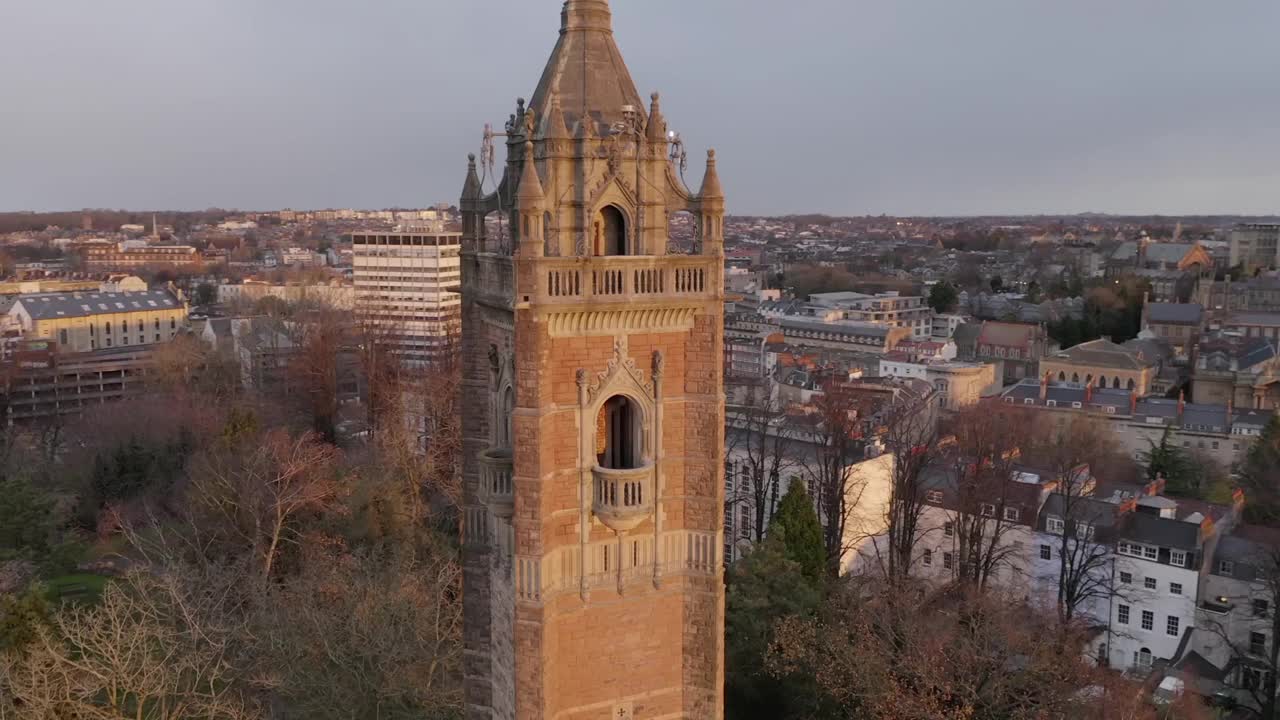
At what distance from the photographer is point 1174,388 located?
252ft

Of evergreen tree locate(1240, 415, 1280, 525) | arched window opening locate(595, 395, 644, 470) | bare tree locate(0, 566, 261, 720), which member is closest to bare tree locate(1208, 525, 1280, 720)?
evergreen tree locate(1240, 415, 1280, 525)

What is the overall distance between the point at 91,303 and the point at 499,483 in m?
88.8

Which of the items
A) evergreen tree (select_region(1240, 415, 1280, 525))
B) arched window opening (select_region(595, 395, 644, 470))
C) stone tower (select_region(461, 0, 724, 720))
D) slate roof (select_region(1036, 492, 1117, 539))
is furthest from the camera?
evergreen tree (select_region(1240, 415, 1280, 525))

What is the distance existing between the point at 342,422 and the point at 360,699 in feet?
126

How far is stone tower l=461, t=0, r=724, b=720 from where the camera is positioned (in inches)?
632

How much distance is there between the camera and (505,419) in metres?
17.5

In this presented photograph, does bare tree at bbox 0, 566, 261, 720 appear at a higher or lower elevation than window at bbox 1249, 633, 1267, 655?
higher

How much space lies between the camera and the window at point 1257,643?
114 ft

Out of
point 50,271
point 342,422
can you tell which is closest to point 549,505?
point 342,422

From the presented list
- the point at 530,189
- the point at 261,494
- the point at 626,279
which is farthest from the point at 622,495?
the point at 261,494

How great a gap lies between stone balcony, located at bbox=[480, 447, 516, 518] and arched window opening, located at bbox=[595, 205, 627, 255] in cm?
392

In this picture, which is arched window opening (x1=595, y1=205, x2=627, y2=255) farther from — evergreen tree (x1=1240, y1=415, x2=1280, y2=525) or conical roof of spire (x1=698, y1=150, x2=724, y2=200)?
evergreen tree (x1=1240, y1=415, x2=1280, y2=525)

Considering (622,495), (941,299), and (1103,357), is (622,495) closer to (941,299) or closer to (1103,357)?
(1103,357)

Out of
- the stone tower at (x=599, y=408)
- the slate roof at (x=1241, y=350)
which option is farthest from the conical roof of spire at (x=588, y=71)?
the slate roof at (x=1241, y=350)
